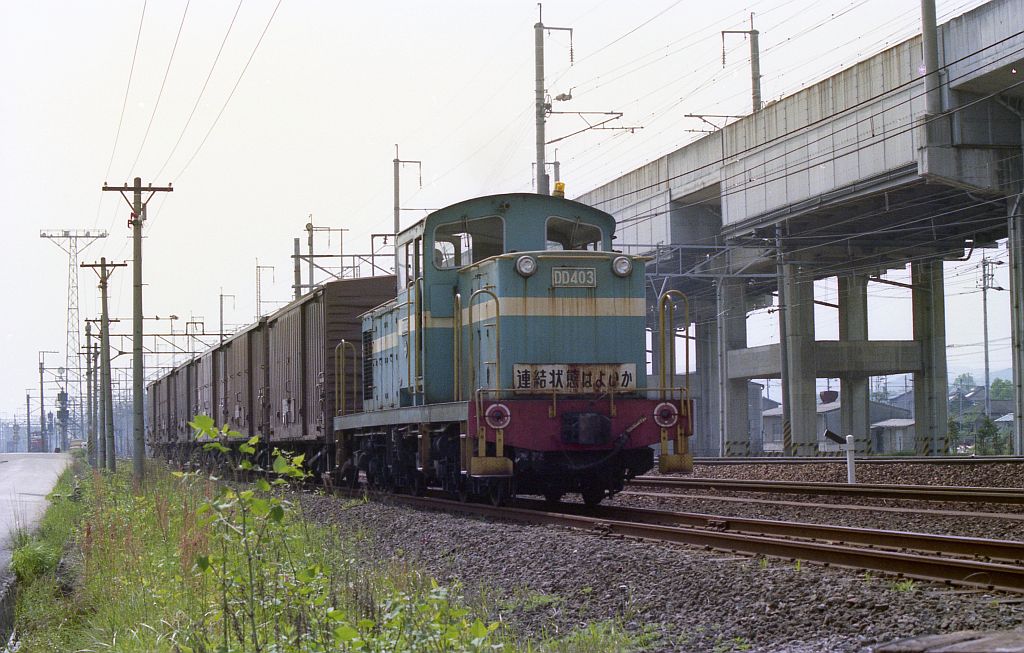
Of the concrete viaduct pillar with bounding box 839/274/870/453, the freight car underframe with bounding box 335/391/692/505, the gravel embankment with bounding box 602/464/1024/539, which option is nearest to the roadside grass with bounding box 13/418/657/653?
the freight car underframe with bounding box 335/391/692/505

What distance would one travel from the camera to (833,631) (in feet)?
19.1

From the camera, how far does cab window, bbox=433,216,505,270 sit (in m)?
13.4

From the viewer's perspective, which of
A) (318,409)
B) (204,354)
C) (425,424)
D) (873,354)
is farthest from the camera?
(873,354)

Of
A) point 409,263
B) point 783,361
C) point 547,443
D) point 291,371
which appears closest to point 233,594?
point 547,443

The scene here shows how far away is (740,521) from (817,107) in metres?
21.0

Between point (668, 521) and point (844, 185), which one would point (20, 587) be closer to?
point (668, 521)

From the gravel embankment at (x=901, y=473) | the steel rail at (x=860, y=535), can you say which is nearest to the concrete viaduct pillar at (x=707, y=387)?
the gravel embankment at (x=901, y=473)

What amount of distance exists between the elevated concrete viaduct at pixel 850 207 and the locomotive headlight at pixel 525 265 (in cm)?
1242

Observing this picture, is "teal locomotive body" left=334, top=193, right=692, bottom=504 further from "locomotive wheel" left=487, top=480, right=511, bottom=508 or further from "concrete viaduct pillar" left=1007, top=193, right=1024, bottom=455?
"concrete viaduct pillar" left=1007, top=193, right=1024, bottom=455

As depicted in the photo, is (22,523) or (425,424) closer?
(425,424)

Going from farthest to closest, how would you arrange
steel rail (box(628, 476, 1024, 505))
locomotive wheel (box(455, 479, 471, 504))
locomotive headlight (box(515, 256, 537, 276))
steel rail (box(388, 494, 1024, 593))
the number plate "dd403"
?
locomotive wheel (box(455, 479, 471, 504)), the number plate "dd403", steel rail (box(628, 476, 1024, 505)), locomotive headlight (box(515, 256, 537, 276)), steel rail (box(388, 494, 1024, 593))

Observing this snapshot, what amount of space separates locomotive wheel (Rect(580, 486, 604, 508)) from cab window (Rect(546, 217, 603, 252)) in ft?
9.59

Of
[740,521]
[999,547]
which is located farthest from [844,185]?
[999,547]

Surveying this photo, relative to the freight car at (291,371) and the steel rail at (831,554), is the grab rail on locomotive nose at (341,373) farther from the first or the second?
the steel rail at (831,554)
